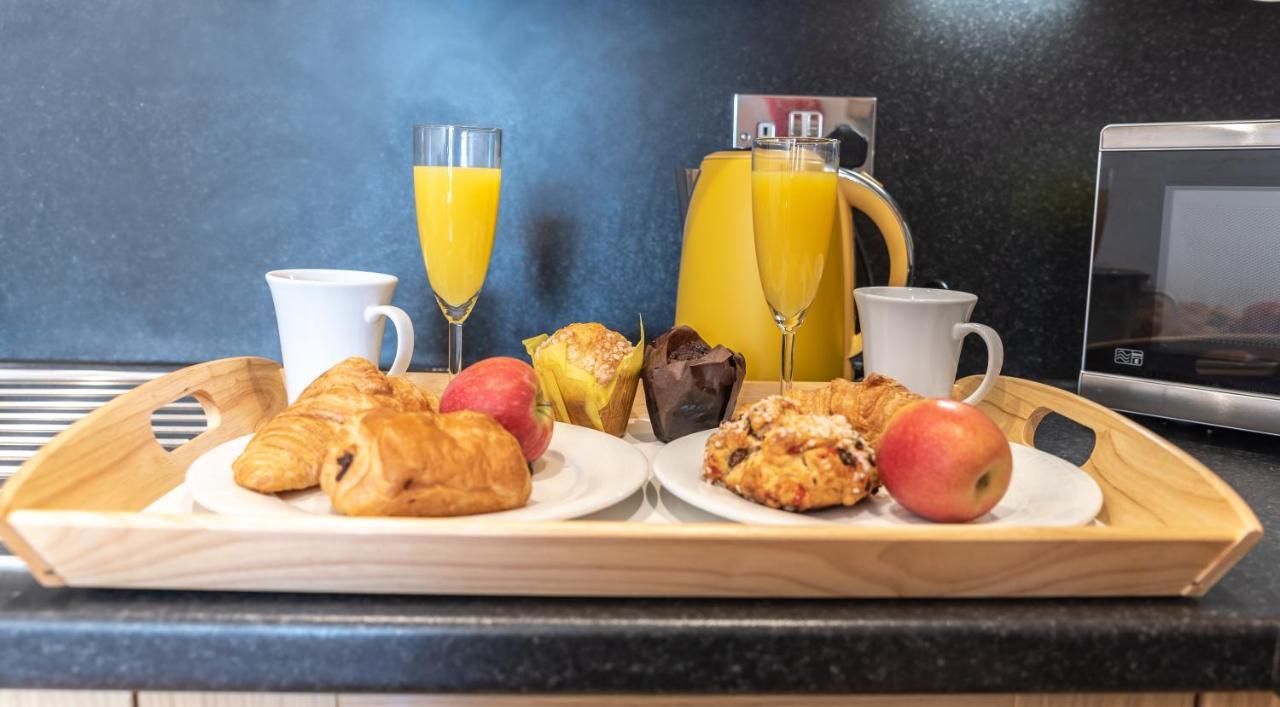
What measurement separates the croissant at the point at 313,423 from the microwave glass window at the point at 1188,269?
680 millimetres

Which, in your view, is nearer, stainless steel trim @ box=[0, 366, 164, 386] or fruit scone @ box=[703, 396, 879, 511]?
fruit scone @ box=[703, 396, 879, 511]

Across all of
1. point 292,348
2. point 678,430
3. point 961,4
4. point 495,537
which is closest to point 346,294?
point 292,348

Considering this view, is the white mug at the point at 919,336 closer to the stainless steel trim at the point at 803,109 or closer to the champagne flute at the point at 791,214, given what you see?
the champagne flute at the point at 791,214

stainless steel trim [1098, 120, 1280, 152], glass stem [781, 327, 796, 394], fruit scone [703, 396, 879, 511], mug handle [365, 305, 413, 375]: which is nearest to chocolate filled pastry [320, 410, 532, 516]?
fruit scone [703, 396, 879, 511]

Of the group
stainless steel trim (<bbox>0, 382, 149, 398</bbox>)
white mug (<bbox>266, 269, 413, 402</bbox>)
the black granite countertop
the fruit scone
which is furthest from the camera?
stainless steel trim (<bbox>0, 382, 149, 398</bbox>)

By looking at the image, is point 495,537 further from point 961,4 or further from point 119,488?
point 961,4

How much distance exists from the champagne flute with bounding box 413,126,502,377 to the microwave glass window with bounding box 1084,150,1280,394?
2.00ft

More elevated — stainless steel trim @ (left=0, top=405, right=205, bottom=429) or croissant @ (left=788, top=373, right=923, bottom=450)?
croissant @ (left=788, top=373, right=923, bottom=450)

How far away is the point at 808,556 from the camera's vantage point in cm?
51

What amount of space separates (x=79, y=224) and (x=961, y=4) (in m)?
1.11

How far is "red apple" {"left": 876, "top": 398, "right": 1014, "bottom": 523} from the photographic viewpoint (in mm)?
583

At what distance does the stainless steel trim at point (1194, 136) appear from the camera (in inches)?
34.8

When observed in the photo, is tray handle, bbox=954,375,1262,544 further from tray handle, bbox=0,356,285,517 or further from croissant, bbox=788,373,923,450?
tray handle, bbox=0,356,285,517

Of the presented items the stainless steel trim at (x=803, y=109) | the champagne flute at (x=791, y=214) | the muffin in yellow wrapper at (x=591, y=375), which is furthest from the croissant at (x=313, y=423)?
the stainless steel trim at (x=803, y=109)
